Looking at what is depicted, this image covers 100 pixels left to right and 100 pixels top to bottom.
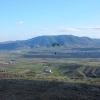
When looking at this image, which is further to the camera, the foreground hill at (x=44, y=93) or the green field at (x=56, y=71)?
the green field at (x=56, y=71)

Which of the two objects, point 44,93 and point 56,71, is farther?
point 56,71

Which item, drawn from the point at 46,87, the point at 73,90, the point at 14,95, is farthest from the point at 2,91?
the point at 73,90

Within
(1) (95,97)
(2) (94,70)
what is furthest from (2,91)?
(2) (94,70)

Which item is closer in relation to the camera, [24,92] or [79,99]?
[79,99]

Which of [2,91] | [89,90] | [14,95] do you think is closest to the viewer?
[14,95]

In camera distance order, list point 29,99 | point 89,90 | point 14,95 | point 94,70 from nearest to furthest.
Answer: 1. point 29,99
2. point 14,95
3. point 89,90
4. point 94,70

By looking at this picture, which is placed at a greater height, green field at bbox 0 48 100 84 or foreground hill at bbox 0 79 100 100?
foreground hill at bbox 0 79 100 100

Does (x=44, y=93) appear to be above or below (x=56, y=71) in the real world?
above

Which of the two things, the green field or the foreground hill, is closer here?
the foreground hill

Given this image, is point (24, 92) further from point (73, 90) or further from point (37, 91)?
point (73, 90)

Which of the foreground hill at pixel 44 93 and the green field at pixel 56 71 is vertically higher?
the foreground hill at pixel 44 93
